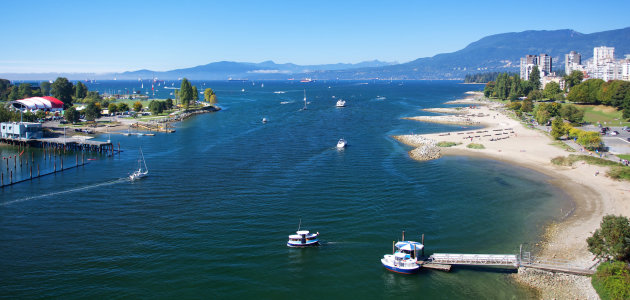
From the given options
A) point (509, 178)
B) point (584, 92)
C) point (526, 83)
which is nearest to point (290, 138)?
point (509, 178)

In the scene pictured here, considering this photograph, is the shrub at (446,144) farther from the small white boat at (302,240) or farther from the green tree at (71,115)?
the green tree at (71,115)

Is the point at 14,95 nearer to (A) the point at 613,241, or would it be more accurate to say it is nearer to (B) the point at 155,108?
(B) the point at 155,108

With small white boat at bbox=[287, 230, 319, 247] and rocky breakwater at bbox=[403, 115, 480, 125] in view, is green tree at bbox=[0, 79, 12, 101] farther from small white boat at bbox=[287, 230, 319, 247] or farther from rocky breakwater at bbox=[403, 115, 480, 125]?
small white boat at bbox=[287, 230, 319, 247]

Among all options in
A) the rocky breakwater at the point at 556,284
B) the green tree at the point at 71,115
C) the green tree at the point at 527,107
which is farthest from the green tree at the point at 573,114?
the green tree at the point at 71,115

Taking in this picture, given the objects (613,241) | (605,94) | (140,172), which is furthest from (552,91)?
(140,172)

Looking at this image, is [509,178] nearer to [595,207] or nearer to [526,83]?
[595,207]

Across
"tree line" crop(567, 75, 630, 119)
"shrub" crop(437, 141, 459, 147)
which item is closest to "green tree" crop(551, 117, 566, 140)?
"shrub" crop(437, 141, 459, 147)
